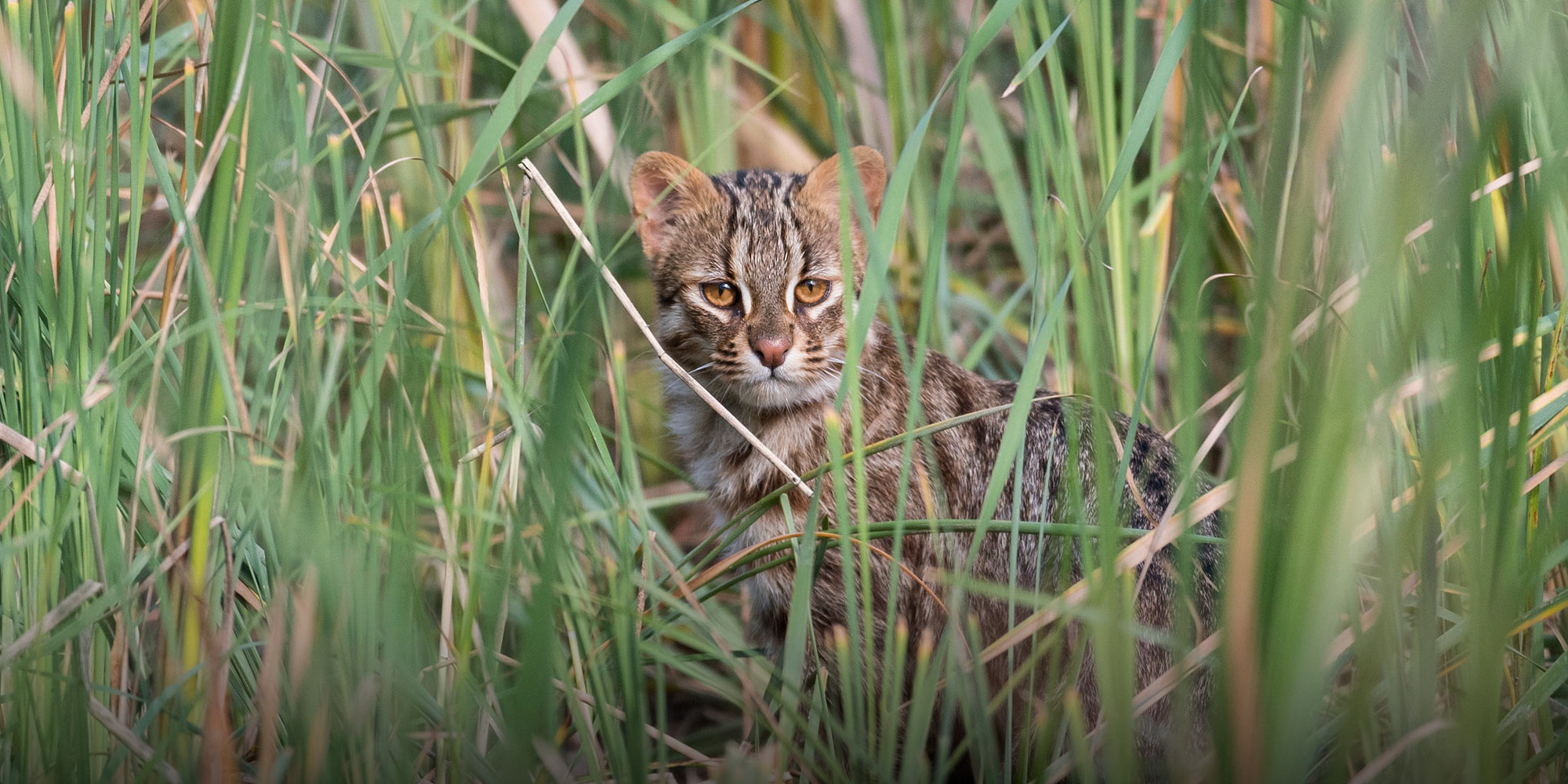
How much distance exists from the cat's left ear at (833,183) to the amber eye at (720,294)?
0.39 m

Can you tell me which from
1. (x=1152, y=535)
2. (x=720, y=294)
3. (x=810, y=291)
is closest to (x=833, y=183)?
(x=810, y=291)

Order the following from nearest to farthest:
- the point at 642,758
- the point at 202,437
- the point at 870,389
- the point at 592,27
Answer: the point at 642,758 → the point at 202,437 → the point at 870,389 → the point at 592,27

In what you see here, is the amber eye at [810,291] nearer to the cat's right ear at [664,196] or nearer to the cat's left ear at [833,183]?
the cat's left ear at [833,183]

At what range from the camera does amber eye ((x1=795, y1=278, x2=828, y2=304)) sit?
10.7 ft

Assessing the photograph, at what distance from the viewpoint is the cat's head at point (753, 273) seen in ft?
10.1

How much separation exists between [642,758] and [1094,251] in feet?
3.76

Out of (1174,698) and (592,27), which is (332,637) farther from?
(592,27)

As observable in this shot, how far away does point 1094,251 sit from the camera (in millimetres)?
1952

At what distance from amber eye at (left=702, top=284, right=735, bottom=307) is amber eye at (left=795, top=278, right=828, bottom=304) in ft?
0.63

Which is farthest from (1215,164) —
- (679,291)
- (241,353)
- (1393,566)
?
(241,353)

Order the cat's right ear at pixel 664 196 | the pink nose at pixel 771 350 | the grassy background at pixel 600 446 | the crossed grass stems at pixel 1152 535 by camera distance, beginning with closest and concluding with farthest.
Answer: the grassy background at pixel 600 446, the crossed grass stems at pixel 1152 535, the pink nose at pixel 771 350, the cat's right ear at pixel 664 196

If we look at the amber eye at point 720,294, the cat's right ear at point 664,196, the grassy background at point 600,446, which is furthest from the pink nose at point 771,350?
the cat's right ear at point 664,196

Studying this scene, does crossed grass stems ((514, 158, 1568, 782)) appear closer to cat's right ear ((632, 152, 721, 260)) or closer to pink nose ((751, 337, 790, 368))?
pink nose ((751, 337, 790, 368))

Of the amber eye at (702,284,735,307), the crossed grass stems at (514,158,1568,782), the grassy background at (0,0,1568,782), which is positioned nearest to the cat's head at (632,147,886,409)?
the amber eye at (702,284,735,307)
